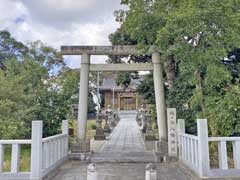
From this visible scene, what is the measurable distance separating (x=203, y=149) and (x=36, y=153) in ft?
12.1

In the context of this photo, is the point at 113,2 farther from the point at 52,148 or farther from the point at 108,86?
the point at 108,86

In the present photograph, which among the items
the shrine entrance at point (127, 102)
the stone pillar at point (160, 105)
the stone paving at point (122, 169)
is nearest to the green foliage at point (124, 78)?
the stone pillar at point (160, 105)

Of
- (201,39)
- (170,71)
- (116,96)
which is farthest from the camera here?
(116,96)

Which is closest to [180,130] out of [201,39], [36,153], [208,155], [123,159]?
[123,159]

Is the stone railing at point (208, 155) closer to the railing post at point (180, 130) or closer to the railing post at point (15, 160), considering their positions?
the railing post at point (180, 130)

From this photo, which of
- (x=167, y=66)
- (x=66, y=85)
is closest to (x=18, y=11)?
(x=66, y=85)

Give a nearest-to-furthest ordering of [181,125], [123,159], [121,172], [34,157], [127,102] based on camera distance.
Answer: [34,157], [121,172], [181,125], [123,159], [127,102]

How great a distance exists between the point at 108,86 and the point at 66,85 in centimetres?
2892

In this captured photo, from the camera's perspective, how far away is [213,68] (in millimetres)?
6621

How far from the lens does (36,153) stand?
5641mm

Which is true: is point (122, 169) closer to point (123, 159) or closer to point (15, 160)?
point (123, 159)

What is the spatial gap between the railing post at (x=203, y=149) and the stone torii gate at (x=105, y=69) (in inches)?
123

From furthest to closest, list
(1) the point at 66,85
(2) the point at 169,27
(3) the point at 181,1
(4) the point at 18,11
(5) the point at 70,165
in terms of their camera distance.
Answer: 1. (4) the point at 18,11
2. (1) the point at 66,85
3. (5) the point at 70,165
4. (3) the point at 181,1
5. (2) the point at 169,27

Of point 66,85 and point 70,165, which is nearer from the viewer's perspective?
point 70,165
